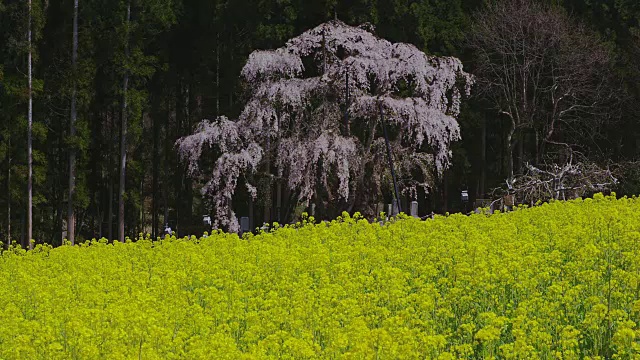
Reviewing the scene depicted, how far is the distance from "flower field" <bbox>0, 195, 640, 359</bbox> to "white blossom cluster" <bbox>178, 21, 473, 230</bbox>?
8001 millimetres

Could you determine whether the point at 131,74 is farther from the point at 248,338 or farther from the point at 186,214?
the point at 248,338

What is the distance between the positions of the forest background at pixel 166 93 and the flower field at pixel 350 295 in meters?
14.8

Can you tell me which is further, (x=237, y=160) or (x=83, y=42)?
(x=83, y=42)

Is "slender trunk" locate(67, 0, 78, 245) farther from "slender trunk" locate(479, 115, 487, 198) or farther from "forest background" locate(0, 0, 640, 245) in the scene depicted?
"slender trunk" locate(479, 115, 487, 198)

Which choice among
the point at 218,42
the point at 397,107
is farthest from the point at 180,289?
the point at 218,42

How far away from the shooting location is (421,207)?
1471 inches

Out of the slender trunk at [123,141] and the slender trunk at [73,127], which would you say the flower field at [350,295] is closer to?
the slender trunk at [73,127]

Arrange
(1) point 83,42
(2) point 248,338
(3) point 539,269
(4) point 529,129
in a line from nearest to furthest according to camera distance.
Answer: (2) point 248,338
(3) point 539,269
(1) point 83,42
(4) point 529,129

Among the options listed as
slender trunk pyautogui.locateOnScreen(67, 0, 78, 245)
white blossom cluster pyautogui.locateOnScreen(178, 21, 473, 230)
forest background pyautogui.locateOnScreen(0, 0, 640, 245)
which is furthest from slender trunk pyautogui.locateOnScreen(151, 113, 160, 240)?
white blossom cluster pyautogui.locateOnScreen(178, 21, 473, 230)

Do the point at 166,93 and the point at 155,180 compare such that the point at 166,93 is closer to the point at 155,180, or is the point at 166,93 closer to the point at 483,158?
the point at 155,180

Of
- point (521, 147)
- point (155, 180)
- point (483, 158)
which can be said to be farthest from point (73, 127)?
point (521, 147)

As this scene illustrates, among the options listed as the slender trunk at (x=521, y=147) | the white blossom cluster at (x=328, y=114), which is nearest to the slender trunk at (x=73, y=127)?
the white blossom cluster at (x=328, y=114)

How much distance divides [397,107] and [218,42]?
12.3m

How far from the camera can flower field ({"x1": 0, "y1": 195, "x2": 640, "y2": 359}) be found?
6.52 metres
